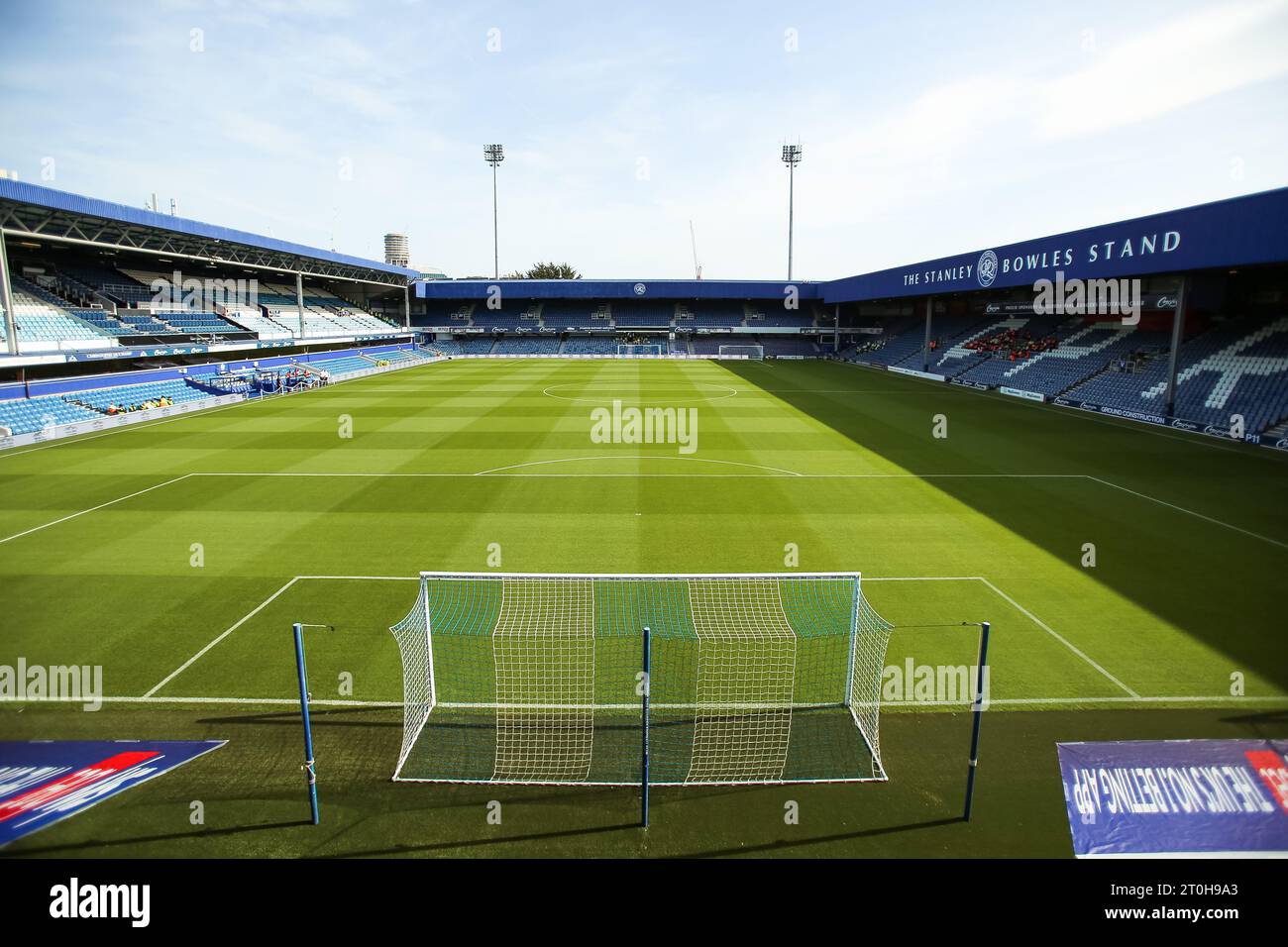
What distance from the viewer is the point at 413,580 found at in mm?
12352

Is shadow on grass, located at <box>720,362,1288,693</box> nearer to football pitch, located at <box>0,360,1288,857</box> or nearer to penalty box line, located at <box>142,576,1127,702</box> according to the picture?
football pitch, located at <box>0,360,1288,857</box>

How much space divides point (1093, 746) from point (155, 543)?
16.9m

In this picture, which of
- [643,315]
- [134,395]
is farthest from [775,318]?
[134,395]

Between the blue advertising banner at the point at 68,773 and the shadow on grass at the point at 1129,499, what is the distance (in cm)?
1161

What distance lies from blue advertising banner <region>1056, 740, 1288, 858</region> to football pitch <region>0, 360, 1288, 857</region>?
634 mm

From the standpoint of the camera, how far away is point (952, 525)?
1547cm

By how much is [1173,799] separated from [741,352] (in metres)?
69.3

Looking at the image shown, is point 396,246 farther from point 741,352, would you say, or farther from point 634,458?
point 634,458

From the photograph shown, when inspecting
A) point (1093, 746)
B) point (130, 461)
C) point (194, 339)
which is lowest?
point (1093, 746)

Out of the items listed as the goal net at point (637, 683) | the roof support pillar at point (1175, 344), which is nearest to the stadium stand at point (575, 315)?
the roof support pillar at point (1175, 344)

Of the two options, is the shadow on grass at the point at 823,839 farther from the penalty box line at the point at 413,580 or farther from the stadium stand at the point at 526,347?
the stadium stand at the point at 526,347

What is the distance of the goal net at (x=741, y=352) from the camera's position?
235ft

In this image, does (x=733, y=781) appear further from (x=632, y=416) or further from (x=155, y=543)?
(x=632, y=416)
